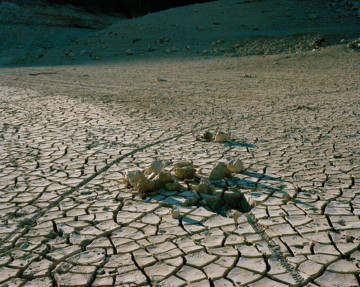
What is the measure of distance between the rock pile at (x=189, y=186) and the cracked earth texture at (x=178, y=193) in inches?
1.5

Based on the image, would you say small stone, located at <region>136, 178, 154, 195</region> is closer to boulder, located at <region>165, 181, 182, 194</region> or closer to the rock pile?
the rock pile

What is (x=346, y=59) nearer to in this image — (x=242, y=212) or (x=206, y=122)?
(x=206, y=122)

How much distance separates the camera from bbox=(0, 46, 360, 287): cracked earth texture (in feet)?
6.28

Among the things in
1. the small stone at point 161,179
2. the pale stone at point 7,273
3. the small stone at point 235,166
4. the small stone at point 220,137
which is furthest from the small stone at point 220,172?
the pale stone at point 7,273

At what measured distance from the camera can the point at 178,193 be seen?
2.78 meters

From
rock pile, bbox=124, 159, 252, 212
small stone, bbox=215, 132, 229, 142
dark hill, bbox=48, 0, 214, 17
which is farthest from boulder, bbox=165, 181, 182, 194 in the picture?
dark hill, bbox=48, 0, 214, 17

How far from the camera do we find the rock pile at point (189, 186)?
2.65 metres

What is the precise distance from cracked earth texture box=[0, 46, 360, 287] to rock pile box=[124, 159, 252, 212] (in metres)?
0.04

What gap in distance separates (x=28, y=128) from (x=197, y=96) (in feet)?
9.80

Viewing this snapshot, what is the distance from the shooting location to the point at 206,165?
11.0 ft

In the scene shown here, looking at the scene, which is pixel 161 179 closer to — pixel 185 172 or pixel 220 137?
pixel 185 172

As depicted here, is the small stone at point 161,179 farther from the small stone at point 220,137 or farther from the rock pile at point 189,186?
the small stone at point 220,137

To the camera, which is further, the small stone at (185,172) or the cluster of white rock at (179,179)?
the small stone at (185,172)

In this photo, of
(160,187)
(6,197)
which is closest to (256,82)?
(160,187)
